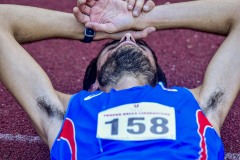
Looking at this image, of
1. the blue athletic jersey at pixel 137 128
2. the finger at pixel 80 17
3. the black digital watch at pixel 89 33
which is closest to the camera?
the blue athletic jersey at pixel 137 128

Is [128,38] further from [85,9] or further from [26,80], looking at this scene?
[26,80]

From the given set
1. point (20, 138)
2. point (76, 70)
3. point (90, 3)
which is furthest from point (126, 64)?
point (76, 70)

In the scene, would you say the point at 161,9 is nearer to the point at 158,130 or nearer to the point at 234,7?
the point at 234,7

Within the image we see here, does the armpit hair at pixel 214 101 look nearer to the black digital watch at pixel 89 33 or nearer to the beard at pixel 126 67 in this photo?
the beard at pixel 126 67

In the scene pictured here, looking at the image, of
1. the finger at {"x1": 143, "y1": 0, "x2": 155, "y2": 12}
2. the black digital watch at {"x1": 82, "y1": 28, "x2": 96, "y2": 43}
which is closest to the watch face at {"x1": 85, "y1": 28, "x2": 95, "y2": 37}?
the black digital watch at {"x1": 82, "y1": 28, "x2": 96, "y2": 43}

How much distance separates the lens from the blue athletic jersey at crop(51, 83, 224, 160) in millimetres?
2707

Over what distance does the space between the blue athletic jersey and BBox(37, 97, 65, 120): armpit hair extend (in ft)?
0.32

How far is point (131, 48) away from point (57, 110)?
1.76 ft

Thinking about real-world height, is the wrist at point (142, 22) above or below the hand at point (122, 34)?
above

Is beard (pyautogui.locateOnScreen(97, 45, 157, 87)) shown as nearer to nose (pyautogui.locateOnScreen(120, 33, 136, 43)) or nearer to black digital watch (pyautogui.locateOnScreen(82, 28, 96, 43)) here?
nose (pyautogui.locateOnScreen(120, 33, 136, 43))

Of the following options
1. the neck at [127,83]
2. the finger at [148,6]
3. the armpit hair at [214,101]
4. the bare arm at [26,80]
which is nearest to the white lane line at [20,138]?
the bare arm at [26,80]

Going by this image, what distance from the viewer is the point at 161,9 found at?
11.8ft

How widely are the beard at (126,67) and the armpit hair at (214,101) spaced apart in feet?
1.05

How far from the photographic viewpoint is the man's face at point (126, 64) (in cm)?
308
